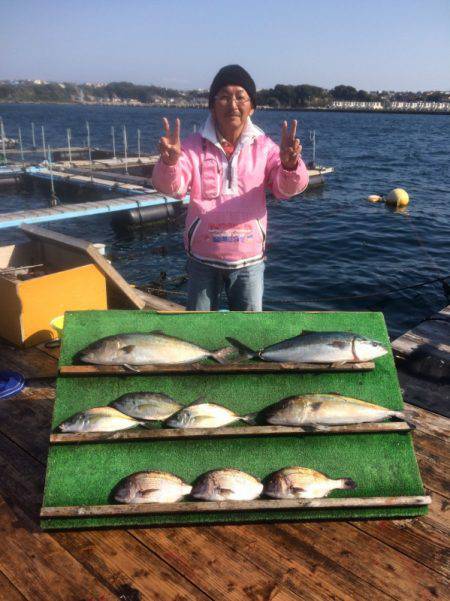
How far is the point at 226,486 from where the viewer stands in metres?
3.28

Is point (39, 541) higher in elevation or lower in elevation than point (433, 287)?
higher

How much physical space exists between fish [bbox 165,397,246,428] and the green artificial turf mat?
11cm

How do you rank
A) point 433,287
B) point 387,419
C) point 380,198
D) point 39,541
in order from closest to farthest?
point 39,541 → point 387,419 → point 433,287 → point 380,198

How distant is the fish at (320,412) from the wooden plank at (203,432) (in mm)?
50

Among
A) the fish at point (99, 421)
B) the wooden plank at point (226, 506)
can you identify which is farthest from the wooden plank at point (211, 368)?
the wooden plank at point (226, 506)

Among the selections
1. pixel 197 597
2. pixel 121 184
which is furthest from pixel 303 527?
pixel 121 184

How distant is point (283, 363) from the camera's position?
12.7 feet

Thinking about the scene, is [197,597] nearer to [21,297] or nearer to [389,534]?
[389,534]

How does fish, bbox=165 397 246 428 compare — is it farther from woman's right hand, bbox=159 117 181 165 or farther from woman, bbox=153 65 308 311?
woman's right hand, bbox=159 117 181 165

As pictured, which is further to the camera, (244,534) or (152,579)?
(244,534)

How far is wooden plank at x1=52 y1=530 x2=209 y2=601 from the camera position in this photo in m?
2.79

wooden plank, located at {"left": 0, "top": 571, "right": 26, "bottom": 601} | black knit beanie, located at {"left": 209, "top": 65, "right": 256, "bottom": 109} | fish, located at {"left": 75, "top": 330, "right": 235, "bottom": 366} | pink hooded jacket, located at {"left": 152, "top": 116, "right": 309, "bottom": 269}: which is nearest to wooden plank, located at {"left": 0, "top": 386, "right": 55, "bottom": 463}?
fish, located at {"left": 75, "top": 330, "right": 235, "bottom": 366}

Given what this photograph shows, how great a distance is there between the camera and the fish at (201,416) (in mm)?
3539

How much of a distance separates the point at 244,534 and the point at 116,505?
0.85 metres
